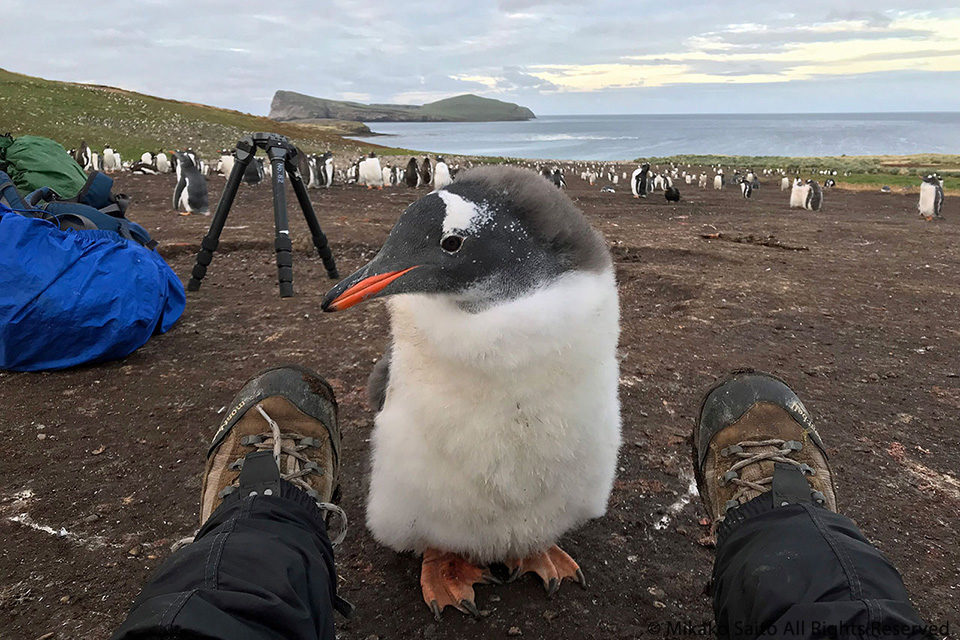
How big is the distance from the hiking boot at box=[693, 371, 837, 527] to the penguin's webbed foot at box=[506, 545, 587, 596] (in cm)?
51

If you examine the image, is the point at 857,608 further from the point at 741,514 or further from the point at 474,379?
the point at 474,379

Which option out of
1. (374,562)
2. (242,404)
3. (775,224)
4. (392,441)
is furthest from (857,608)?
(775,224)

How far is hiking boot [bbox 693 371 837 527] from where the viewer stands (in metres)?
1.78

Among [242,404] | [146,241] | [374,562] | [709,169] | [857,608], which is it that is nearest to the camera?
[857,608]

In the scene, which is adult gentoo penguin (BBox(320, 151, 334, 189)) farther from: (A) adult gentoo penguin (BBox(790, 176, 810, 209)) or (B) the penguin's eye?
(B) the penguin's eye

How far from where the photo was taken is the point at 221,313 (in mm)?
5008

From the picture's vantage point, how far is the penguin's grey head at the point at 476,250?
1.52m

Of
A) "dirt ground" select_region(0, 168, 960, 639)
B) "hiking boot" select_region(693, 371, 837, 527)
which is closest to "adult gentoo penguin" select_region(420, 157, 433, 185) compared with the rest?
"dirt ground" select_region(0, 168, 960, 639)

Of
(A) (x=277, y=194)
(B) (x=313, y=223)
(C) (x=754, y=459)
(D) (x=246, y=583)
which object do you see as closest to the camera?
(D) (x=246, y=583)

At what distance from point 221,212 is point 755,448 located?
16.0 feet

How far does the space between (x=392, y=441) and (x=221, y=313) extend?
3710mm

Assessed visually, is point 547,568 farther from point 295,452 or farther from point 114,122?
point 114,122

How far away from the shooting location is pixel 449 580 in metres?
2.03

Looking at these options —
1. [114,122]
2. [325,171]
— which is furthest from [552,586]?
[114,122]
